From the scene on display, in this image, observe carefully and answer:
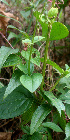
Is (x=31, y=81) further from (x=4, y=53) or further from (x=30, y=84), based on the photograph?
(x=4, y=53)

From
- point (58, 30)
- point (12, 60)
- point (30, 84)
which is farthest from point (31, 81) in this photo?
point (58, 30)

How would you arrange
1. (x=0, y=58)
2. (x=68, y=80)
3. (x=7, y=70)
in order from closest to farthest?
(x=0, y=58) → (x=68, y=80) → (x=7, y=70)

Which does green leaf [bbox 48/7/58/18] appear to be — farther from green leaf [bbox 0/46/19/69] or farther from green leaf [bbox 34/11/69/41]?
green leaf [bbox 0/46/19/69]

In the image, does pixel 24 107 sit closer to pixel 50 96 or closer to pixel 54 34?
pixel 50 96

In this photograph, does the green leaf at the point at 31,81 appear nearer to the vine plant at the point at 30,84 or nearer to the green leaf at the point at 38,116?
the vine plant at the point at 30,84

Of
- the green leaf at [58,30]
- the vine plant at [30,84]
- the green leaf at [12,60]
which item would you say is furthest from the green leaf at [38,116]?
the green leaf at [58,30]

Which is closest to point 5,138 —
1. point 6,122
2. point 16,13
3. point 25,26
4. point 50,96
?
point 6,122

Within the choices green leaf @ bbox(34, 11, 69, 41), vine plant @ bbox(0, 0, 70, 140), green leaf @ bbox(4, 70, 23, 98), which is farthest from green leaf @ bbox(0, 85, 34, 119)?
green leaf @ bbox(34, 11, 69, 41)
